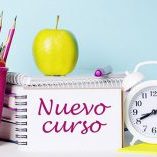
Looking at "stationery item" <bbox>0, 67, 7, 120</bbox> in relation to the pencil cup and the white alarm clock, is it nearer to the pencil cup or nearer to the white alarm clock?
the pencil cup

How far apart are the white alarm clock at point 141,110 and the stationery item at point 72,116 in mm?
37

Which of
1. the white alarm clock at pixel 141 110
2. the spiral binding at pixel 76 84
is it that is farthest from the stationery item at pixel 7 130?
the white alarm clock at pixel 141 110

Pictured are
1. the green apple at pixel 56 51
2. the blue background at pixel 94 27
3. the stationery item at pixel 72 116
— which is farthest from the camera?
the blue background at pixel 94 27

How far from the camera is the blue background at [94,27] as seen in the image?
1309mm

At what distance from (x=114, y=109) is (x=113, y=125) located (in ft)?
0.10

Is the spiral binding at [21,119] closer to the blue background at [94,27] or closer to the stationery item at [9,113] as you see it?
the stationery item at [9,113]

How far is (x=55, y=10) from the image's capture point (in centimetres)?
131

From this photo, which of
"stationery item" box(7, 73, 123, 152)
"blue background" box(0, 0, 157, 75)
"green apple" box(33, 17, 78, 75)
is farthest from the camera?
"blue background" box(0, 0, 157, 75)

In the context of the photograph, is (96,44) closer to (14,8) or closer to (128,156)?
(14,8)

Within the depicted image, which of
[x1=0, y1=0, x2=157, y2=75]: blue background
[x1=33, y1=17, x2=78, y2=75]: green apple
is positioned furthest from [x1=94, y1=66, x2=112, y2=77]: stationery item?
[x1=0, y1=0, x2=157, y2=75]: blue background

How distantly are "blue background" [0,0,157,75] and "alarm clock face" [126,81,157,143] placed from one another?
1.22 ft

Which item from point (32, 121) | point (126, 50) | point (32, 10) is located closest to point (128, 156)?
point (32, 121)

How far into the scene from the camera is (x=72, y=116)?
2.99ft

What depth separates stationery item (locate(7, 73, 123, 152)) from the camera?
0.91 m
